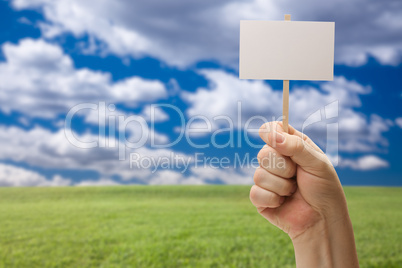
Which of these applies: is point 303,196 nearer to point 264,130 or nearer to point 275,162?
point 275,162

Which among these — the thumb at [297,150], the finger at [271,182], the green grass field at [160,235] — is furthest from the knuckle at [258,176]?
the green grass field at [160,235]

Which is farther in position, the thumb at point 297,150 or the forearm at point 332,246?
the forearm at point 332,246

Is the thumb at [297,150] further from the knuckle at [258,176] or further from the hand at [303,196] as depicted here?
the knuckle at [258,176]

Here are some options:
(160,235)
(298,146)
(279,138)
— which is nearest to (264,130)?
(279,138)

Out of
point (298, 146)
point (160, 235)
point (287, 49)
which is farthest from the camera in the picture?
point (160, 235)

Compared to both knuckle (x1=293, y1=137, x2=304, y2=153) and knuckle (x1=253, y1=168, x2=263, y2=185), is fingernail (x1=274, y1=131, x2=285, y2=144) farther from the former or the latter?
knuckle (x1=253, y1=168, x2=263, y2=185)

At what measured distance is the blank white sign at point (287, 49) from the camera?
6.19 ft

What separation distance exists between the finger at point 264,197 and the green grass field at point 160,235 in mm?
3867

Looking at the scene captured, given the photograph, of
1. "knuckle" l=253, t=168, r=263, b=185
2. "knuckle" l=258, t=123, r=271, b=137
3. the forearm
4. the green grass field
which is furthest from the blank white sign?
the green grass field

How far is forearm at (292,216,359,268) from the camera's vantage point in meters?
1.88

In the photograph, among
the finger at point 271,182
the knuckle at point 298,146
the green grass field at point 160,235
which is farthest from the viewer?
the green grass field at point 160,235

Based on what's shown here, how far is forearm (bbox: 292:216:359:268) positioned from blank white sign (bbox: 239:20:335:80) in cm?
89

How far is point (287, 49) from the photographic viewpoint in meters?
1.91

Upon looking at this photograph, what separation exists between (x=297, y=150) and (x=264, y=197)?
33 cm
